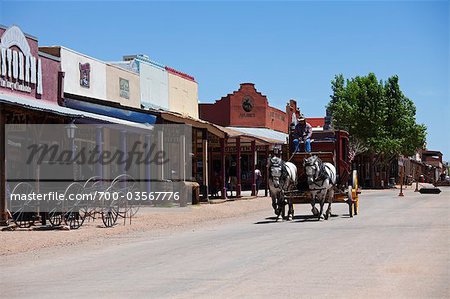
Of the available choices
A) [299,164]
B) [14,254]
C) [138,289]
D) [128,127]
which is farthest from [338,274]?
[128,127]

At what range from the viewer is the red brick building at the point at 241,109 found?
54.1 m

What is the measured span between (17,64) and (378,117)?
131ft

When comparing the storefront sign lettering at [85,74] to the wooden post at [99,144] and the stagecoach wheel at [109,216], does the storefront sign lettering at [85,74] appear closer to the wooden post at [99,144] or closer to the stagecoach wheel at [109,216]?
the wooden post at [99,144]

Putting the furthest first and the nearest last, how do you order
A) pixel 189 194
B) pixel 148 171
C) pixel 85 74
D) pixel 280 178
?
pixel 189 194 → pixel 85 74 → pixel 148 171 → pixel 280 178

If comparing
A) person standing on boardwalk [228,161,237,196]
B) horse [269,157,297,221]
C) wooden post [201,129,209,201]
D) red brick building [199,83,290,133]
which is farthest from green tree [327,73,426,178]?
horse [269,157,297,221]

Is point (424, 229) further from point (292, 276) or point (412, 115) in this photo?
point (412, 115)

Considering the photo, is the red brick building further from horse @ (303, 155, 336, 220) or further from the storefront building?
horse @ (303, 155, 336, 220)

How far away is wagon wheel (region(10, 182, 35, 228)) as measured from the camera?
61.4ft

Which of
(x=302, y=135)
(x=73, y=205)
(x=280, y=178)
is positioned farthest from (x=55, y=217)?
(x=302, y=135)

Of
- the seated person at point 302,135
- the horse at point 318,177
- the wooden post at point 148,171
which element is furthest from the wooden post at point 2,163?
the wooden post at point 148,171

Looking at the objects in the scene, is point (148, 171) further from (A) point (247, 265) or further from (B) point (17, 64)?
(A) point (247, 265)

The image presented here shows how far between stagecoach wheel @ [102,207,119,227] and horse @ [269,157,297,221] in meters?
4.33

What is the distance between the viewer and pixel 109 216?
1973 centimetres

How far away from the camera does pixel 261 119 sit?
5497 centimetres
